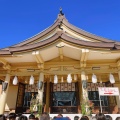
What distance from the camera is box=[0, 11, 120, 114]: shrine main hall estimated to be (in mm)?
7602

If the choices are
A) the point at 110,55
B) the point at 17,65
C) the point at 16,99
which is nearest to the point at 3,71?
the point at 17,65

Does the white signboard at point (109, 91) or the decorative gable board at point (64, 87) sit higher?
the decorative gable board at point (64, 87)

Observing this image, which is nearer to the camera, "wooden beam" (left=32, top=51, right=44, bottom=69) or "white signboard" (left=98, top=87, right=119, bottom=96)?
"white signboard" (left=98, top=87, right=119, bottom=96)

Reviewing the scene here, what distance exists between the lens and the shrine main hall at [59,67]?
7.60 metres

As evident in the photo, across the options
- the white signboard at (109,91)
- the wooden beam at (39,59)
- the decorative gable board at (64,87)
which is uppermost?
the wooden beam at (39,59)

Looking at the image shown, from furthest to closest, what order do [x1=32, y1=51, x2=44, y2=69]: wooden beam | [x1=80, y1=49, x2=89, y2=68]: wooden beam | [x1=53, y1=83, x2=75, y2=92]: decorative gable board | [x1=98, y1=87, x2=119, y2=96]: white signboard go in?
[x1=53, y1=83, x2=75, y2=92]: decorative gable board < [x1=32, y1=51, x2=44, y2=69]: wooden beam < [x1=80, y1=49, x2=89, y2=68]: wooden beam < [x1=98, y1=87, x2=119, y2=96]: white signboard

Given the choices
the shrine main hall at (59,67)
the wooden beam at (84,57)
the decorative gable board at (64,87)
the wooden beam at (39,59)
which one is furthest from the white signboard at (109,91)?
the decorative gable board at (64,87)

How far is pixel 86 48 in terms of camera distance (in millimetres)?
7457

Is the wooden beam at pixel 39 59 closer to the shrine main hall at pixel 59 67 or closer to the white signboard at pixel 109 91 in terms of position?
the shrine main hall at pixel 59 67

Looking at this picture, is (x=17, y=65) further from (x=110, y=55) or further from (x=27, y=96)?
(x=110, y=55)

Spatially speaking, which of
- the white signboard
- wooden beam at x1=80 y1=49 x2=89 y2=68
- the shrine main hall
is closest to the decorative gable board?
the shrine main hall

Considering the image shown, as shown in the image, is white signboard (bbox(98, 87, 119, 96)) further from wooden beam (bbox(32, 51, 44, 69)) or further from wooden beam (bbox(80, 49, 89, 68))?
wooden beam (bbox(32, 51, 44, 69))

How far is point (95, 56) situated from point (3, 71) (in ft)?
20.8

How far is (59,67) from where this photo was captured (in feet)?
29.0
